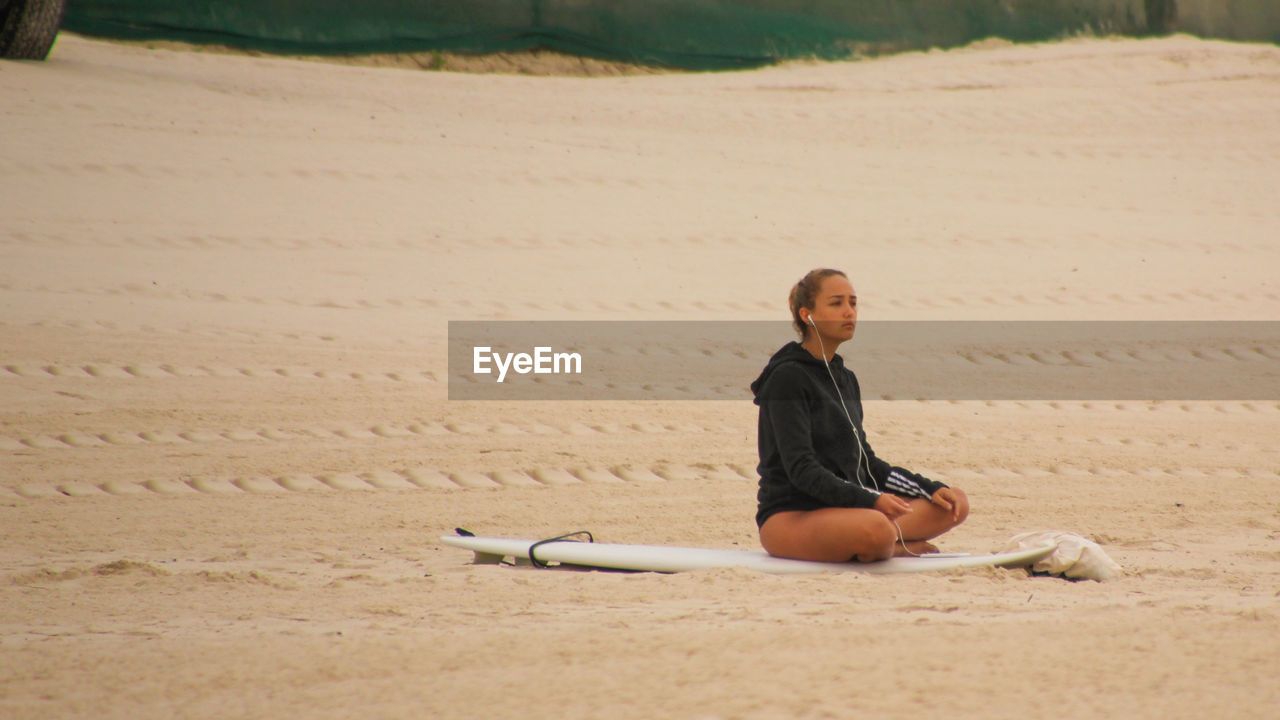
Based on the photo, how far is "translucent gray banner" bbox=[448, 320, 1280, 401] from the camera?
6.71 m

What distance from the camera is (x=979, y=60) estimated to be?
1555 cm

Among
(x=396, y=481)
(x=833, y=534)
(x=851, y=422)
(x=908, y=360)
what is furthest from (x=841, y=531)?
(x=908, y=360)

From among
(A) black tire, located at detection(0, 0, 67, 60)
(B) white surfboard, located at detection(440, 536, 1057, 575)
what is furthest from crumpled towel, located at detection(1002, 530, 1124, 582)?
(A) black tire, located at detection(0, 0, 67, 60)

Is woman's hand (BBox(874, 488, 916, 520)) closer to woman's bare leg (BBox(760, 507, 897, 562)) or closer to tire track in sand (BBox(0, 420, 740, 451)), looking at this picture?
woman's bare leg (BBox(760, 507, 897, 562))

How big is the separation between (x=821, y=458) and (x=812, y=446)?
0.09 metres

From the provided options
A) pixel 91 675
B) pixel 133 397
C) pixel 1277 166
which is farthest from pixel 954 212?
pixel 91 675

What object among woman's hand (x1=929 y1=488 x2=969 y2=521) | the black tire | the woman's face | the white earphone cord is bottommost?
woman's hand (x1=929 y1=488 x2=969 y2=521)

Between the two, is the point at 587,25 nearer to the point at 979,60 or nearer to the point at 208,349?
the point at 979,60

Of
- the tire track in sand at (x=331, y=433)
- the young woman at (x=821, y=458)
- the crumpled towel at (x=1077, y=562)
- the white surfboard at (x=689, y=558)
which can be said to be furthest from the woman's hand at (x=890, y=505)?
the tire track in sand at (x=331, y=433)

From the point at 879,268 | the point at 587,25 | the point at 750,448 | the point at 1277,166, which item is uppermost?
the point at 587,25

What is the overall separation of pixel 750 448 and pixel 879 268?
3374 mm

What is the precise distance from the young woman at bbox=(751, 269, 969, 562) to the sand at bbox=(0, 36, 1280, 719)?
0.62 ft

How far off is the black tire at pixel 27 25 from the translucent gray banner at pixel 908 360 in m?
6.75

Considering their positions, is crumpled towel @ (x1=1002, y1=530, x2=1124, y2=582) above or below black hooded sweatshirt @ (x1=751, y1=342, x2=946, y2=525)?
below
